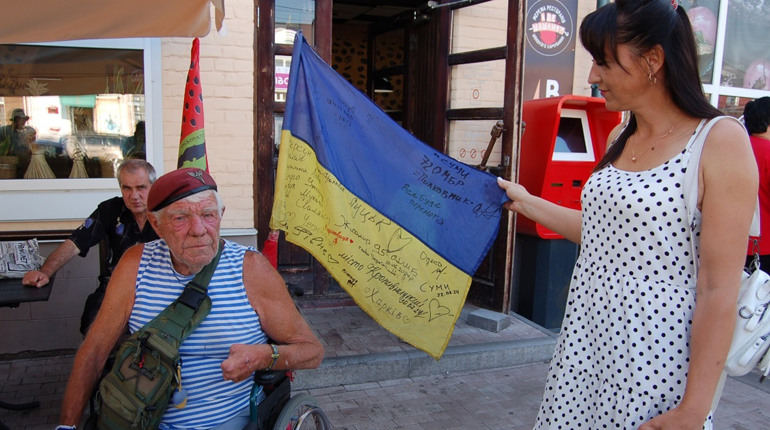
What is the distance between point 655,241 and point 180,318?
1.47m

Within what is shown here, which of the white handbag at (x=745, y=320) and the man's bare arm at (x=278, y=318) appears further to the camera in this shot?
the man's bare arm at (x=278, y=318)

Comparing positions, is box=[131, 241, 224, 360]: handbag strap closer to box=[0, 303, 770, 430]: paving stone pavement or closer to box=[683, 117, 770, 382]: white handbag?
box=[683, 117, 770, 382]: white handbag

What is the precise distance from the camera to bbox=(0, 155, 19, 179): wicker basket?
13.3ft

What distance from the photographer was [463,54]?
17.0 ft

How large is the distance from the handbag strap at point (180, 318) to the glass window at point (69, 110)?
277 centimetres

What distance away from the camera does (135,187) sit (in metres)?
3.22

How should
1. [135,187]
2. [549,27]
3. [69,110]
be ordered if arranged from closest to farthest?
1. [135,187]
2. [69,110]
3. [549,27]

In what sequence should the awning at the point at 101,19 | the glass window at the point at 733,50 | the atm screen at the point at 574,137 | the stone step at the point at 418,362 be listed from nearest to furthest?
the awning at the point at 101,19 → the stone step at the point at 418,362 → the atm screen at the point at 574,137 → the glass window at the point at 733,50

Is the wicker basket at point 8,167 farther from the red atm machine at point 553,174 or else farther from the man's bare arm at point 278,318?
the red atm machine at point 553,174

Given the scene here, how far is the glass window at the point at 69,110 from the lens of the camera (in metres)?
4.08

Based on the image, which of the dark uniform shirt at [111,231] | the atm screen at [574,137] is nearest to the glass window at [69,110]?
the dark uniform shirt at [111,231]

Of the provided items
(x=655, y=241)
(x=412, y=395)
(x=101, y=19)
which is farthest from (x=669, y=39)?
(x=412, y=395)

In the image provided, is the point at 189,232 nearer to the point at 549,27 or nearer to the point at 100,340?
the point at 100,340

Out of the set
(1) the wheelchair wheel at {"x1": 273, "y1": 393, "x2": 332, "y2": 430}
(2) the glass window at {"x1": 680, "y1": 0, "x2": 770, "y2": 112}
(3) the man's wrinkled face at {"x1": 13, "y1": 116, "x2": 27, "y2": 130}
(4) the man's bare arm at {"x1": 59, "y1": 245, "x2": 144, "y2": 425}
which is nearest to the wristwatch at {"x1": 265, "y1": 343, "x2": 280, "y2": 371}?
(1) the wheelchair wheel at {"x1": 273, "y1": 393, "x2": 332, "y2": 430}
